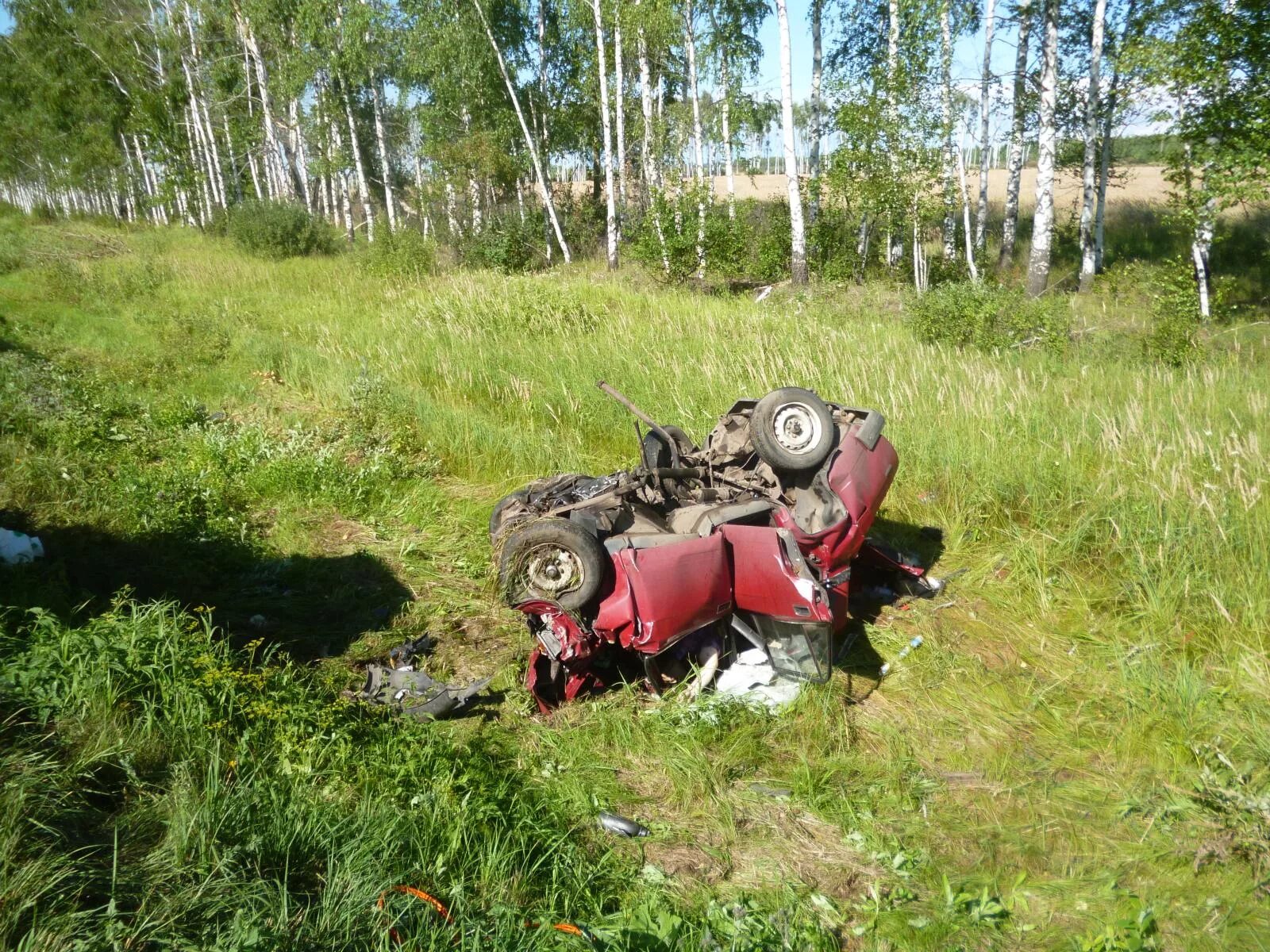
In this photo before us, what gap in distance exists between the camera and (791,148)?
14.9 meters

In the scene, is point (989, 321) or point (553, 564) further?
point (989, 321)

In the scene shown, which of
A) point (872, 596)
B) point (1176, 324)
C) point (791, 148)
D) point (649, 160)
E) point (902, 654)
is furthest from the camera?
point (649, 160)

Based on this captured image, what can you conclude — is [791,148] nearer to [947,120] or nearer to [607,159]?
[947,120]

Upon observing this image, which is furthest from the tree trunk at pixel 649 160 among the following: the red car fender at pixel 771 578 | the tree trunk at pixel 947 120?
the red car fender at pixel 771 578

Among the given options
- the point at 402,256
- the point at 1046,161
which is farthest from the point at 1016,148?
the point at 402,256

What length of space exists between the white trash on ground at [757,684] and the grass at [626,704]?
0.10 m

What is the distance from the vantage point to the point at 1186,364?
279 inches

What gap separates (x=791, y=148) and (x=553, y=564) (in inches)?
521

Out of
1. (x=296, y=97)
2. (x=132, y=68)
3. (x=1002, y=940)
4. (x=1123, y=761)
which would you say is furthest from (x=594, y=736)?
(x=132, y=68)

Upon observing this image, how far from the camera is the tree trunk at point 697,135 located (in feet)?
58.2

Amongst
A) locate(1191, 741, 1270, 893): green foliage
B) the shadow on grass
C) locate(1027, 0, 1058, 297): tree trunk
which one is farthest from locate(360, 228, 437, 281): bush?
locate(1191, 741, 1270, 893): green foliage

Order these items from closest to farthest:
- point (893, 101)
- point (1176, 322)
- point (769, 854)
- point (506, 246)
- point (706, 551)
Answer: point (769, 854) → point (706, 551) → point (1176, 322) → point (893, 101) → point (506, 246)

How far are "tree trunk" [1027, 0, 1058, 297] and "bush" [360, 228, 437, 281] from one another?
431 inches

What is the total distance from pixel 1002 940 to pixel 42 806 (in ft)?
10.9
